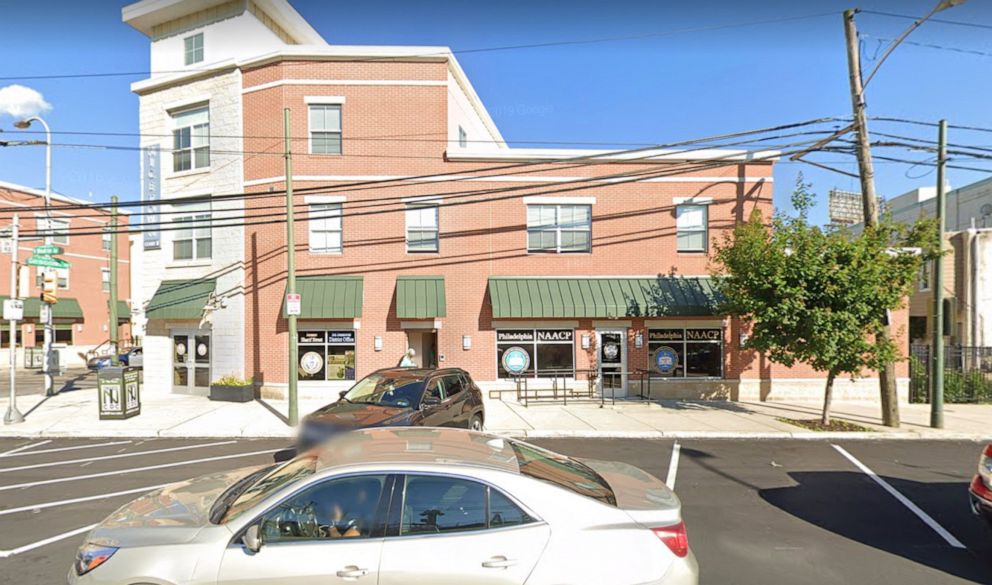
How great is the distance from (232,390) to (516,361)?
29.5 ft

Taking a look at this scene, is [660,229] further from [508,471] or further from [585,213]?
[508,471]

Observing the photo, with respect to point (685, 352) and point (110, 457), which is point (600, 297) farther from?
point (110, 457)

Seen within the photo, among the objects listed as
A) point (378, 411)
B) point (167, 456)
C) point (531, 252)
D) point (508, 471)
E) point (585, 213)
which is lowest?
point (167, 456)

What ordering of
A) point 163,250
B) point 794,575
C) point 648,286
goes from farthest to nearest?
point 163,250
point 648,286
point 794,575

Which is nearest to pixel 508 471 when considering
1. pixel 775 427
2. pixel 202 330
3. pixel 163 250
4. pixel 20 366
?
pixel 775 427

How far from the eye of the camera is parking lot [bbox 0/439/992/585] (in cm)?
483

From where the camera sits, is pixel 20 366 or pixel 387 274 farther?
pixel 20 366

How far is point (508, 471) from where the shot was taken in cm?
331

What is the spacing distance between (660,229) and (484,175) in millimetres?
6124

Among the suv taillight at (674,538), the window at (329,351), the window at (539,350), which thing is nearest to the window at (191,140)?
the window at (329,351)

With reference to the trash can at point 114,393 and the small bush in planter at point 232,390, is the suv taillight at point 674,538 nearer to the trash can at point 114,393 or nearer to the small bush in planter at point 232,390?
the trash can at point 114,393

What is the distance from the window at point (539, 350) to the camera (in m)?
15.7

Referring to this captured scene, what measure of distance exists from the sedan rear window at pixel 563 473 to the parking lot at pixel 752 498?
6.30ft

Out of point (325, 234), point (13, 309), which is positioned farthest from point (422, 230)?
point (13, 309)
